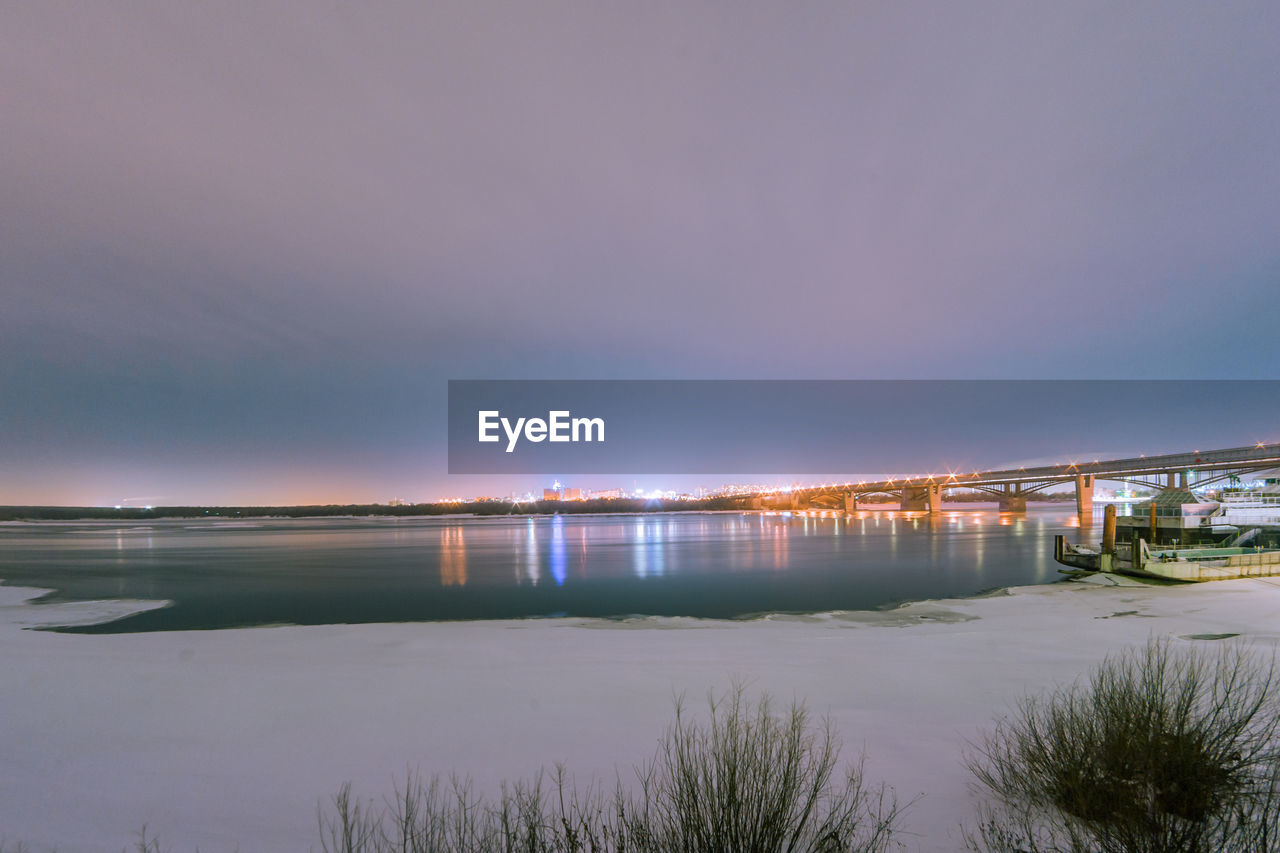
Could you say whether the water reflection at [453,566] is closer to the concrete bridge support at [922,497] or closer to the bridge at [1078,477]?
the bridge at [1078,477]

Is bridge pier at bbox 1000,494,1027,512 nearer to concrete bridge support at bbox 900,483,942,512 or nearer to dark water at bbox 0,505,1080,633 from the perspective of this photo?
concrete bridge support at bbox 900,483,942,512

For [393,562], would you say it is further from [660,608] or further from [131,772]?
[131,772]

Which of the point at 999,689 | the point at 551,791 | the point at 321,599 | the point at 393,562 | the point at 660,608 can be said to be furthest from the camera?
the point at 393,562

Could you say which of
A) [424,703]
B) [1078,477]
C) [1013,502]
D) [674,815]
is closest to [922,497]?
[1013,502]

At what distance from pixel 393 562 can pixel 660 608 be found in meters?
25.2

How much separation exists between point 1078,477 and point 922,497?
1652 inches

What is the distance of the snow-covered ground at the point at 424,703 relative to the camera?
5441 millimetres

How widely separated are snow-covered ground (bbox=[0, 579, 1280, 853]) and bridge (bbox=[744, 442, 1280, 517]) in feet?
260

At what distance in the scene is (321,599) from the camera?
2436 cm

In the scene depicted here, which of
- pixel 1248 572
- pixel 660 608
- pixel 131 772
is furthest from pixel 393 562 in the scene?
pixel 1248 572

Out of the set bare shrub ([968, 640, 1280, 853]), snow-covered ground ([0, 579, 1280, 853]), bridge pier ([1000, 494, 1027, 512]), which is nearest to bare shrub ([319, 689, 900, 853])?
snow-covered ground ([0, 579, 1280, 853])

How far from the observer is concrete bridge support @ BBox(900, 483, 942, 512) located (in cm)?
11925

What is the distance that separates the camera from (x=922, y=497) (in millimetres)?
130500

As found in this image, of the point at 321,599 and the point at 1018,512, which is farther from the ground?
the point at 321,599
